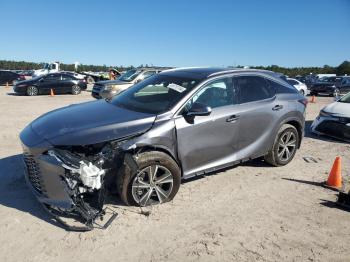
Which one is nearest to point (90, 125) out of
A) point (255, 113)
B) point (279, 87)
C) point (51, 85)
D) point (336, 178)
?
point (255, 113)

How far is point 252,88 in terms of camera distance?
605 centimetres

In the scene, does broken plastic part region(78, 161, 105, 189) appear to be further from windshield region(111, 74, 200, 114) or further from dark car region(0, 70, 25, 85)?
dark car region(0, 70, 25, 85)

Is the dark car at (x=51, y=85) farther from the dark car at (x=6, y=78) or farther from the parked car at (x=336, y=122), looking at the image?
the parked car at (x=336, y=122)

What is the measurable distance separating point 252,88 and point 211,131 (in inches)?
53.6

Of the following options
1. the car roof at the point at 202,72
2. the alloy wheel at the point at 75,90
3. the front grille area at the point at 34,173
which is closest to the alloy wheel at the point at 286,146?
the car roof at the point at 202,72

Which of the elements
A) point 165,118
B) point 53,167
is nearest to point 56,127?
point 53,167

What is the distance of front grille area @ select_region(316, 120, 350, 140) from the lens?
28.9 feet

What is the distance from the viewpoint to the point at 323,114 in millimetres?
9492

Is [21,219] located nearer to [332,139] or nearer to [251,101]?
[251,101]

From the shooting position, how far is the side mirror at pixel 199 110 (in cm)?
490

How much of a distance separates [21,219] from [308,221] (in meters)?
3.60

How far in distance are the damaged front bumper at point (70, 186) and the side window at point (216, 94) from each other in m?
1.83

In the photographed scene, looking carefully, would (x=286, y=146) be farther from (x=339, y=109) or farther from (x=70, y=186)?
(x=70, y=186)

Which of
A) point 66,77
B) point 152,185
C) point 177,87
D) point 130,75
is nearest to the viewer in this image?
point 152,185
